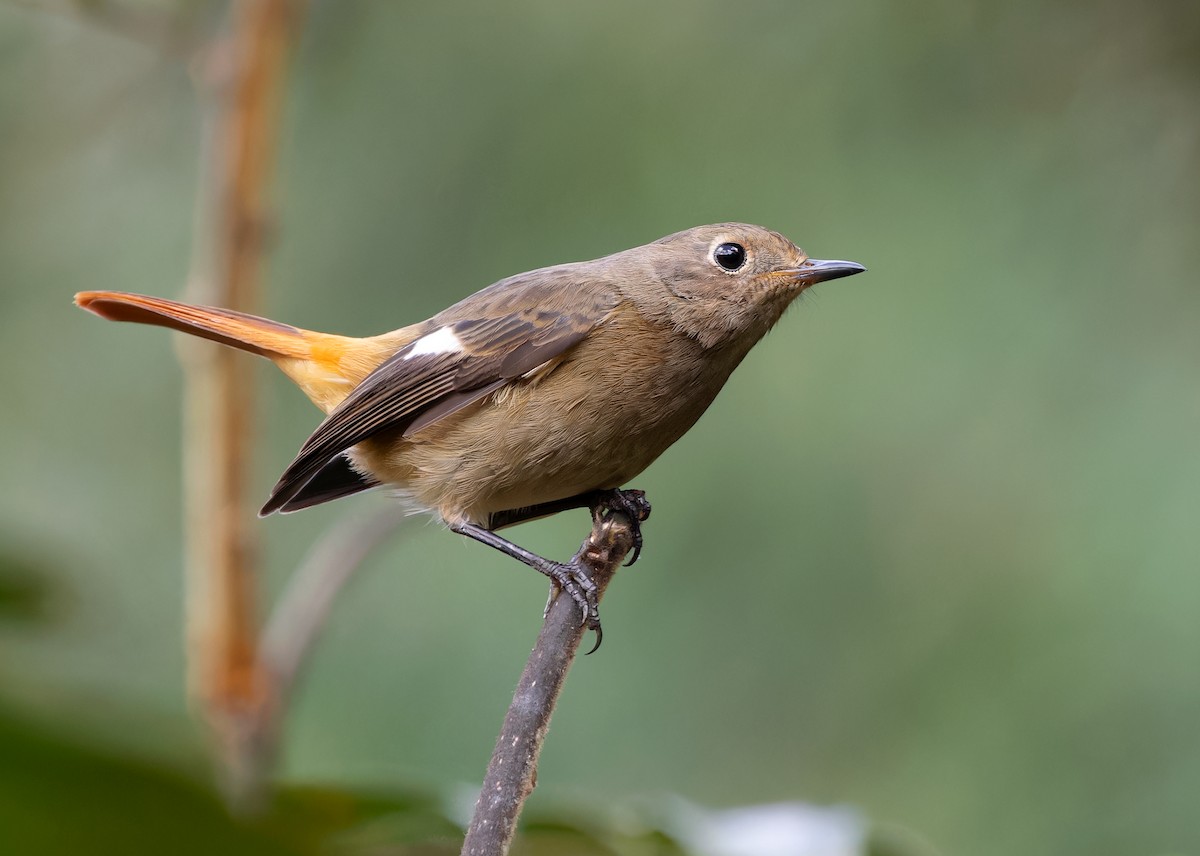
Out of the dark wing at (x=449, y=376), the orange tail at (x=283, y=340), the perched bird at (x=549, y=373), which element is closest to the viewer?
the perched bird at (x=549, y=373)

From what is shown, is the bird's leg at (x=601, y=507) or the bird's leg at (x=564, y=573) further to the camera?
the bird's leg at (x=601, y=507)

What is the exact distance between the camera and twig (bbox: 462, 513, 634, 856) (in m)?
1.65

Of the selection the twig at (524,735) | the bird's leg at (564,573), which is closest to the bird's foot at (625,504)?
the bird's leg at (564,573)

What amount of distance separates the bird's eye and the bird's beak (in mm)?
145

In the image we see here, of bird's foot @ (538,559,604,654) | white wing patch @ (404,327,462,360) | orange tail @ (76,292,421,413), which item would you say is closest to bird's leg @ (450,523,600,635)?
bird's foot @ (538,559,604,654)

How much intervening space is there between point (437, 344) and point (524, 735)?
1.53m

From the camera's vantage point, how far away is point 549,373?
3.01m

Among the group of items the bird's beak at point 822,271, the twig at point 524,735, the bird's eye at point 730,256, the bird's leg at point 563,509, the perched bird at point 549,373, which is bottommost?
the twig at point 524,735

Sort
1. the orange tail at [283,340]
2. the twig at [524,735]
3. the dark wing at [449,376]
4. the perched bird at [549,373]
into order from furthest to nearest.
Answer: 1. the orange tail at [283,340]
2. the dark wing at [449,376]
3. the perched bird at [549,373]
4. the twig at [524,735]

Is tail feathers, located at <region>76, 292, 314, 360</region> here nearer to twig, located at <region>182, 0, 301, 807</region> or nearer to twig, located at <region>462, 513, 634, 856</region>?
twig, located at <region>182, 0, 301, 807</region>

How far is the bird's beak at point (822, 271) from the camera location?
9.52 feet

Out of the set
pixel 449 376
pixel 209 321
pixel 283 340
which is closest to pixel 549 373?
pixel 449 376

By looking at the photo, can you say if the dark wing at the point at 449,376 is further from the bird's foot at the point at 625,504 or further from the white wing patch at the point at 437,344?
the bird's foot at the point at 625,504

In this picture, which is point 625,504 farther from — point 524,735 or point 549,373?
point 524,735
